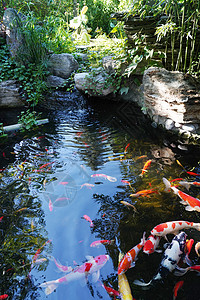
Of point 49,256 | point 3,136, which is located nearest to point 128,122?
point 3,136

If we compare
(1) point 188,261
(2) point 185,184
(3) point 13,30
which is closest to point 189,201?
(2) point 185,184

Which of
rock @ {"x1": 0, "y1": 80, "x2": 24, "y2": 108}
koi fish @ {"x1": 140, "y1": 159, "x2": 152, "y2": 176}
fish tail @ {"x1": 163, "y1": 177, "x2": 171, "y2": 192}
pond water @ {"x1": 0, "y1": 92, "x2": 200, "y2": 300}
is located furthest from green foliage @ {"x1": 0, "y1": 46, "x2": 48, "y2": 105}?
fish tail @ {"x1": 163, "y1": 177, "x2": 171, "y2": 192}

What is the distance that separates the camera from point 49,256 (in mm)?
1949

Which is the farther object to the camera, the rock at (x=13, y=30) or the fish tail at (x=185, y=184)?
the rock at (x=13, y=30)

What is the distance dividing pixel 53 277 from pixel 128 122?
11.1ft

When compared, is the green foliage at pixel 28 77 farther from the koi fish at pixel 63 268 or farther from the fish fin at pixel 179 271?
the fish fin at pixel 179 271

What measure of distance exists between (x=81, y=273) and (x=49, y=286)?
0.84 ft

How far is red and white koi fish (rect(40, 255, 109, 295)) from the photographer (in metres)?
1.73

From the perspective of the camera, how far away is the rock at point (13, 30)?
5.66 m

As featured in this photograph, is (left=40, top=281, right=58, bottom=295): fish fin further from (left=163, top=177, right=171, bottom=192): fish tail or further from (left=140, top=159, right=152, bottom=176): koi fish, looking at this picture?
(left=140, top=159, right=152, bottom=176): koi fish

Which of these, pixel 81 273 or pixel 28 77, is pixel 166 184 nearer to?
pixel 81 273

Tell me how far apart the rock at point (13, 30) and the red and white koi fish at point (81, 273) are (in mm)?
5522

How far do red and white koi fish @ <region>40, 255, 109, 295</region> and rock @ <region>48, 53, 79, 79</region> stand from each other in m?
5.04

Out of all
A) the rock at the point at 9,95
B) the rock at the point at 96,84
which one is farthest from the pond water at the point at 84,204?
the rock at the point at 9,95
